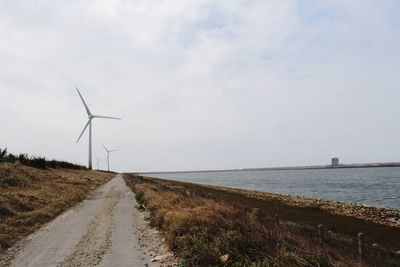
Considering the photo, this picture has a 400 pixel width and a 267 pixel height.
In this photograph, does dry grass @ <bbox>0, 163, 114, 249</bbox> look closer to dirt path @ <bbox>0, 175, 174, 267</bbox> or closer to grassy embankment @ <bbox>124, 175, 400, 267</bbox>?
dirt path @ <bbox>0, 175, 174, 267</bbox>

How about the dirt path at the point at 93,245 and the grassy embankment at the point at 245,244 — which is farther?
the dirt path at the point at 93,245

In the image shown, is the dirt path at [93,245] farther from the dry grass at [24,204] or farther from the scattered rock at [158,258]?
the dry grass at [24,204]

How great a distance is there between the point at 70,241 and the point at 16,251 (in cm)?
186

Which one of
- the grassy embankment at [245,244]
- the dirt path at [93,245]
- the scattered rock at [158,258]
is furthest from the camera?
the dirt path at [93,245]

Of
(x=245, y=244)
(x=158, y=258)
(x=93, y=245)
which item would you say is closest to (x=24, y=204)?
(x=93, y=245)

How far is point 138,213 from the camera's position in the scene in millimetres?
22328

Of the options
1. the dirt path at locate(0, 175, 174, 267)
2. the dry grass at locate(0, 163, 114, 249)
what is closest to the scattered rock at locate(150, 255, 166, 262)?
the dirt path at locate(0, 175, 174, 267)

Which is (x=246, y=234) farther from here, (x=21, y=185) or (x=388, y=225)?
(x=21, y=185)

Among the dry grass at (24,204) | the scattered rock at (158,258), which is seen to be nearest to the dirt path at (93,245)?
the scattered rock at (158,258)

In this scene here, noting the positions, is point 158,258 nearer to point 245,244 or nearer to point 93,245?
point 245,244

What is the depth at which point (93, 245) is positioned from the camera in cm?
1355

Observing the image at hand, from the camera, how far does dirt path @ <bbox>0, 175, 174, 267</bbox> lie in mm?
11320

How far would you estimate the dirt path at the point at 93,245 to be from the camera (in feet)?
37.1

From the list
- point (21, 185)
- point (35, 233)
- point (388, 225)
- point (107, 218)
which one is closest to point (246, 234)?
point (35, 233)
